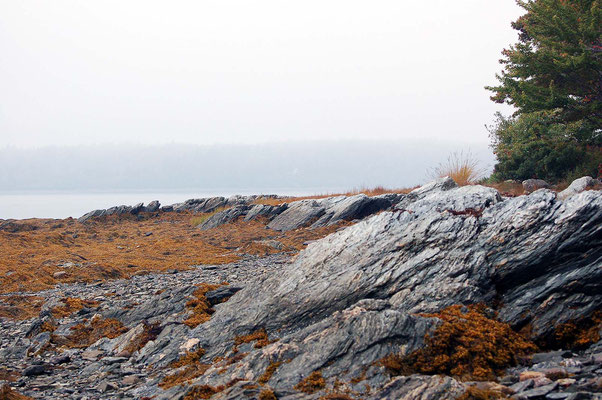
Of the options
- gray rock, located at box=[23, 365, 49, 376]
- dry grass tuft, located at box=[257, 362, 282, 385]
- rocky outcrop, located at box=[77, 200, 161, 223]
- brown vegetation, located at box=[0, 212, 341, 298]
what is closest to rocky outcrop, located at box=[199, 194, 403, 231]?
brown vegetation, located at box=[0, 212, 341, 298]

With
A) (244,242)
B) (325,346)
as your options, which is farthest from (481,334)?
(244,242)

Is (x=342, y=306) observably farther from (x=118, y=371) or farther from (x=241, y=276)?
(x=241, y=276)

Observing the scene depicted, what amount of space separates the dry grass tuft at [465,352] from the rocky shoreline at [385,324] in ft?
0.08

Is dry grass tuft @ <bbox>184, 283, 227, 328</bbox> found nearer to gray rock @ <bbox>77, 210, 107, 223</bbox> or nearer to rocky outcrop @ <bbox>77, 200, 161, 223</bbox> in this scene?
rocky outcrop @ <bbox>77, 200, 161, 223</bbox>

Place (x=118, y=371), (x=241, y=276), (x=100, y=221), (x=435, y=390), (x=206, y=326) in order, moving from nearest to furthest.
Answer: (x=435, y=390), (x=118, y=371), (x=206, y=326), (x=241, y=276), (x=100, y=221)

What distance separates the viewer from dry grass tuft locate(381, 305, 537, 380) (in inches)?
312

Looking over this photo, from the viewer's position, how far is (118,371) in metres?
11.0

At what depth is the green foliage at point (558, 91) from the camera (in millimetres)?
26547

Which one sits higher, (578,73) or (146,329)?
(578,73)

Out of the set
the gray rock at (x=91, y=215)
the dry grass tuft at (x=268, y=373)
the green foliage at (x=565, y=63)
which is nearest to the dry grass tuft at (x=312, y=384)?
the dry grass tuft at (x=268, y=373)

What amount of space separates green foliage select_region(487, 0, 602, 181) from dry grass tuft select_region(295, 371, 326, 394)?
2458 cm

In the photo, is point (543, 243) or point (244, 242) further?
point (244, 242)

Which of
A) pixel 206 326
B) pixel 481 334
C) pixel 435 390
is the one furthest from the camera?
pixel 206 326

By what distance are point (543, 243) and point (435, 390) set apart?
5.03m
